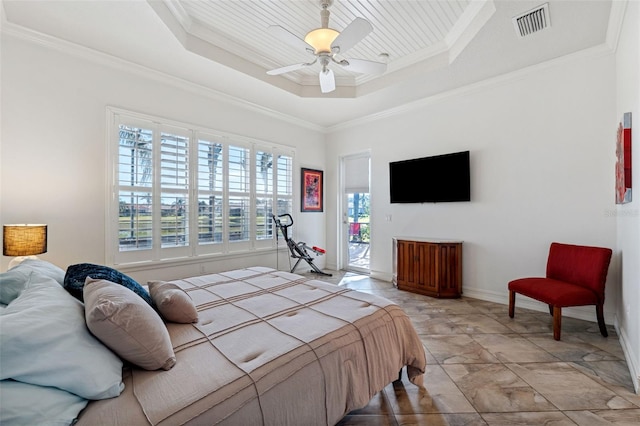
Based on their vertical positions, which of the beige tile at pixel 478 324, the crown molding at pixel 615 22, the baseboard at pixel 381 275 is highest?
the crown molding at pixel 615 22

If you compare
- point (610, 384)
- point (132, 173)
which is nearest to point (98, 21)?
point (132, 173)

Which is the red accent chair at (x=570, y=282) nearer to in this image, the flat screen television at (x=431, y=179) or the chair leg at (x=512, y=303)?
the chair leg at (x=512, y=303)

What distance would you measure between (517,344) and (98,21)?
4891mm

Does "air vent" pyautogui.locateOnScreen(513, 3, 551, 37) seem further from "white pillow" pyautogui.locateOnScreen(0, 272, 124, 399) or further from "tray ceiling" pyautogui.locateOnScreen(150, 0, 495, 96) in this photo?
"white pillow" pyautogui.locateOnScreen(0, 272, 124, 399)

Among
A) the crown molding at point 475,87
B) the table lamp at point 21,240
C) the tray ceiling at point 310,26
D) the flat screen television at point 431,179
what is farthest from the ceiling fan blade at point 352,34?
the table lamp at point 21,240

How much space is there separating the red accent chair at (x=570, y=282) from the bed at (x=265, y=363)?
1685mm

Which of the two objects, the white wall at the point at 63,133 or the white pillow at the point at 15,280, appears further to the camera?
the white wall at the point at 63,133

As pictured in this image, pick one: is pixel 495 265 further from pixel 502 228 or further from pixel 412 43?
pixel 412 43

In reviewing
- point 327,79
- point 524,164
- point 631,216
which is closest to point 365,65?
point 327,79

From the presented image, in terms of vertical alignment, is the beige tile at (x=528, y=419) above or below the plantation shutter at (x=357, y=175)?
below

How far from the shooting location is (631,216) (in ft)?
7.34

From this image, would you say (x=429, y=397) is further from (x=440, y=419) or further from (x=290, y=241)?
(x=290, y=241)

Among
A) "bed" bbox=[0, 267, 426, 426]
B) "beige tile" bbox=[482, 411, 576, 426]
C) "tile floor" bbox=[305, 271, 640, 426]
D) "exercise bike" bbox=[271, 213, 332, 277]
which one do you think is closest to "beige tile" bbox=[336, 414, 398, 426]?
"tile floor" bbox=[305, 271, 640, 426]

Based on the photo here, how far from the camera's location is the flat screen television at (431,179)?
404 cm
